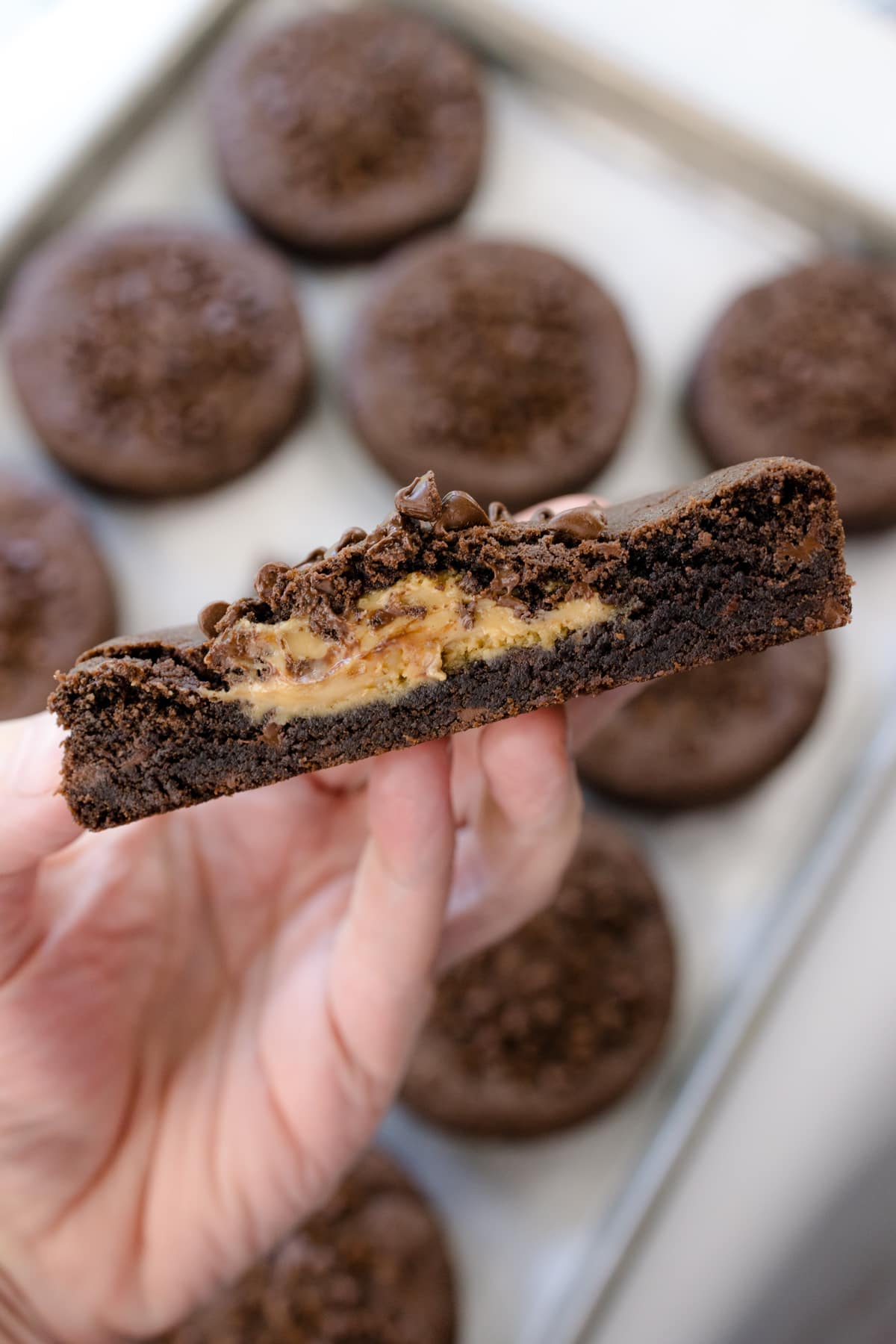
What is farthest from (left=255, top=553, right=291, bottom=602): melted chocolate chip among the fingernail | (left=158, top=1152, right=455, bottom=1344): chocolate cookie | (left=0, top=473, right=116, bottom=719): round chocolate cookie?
(left=158, top=1152, right=455, bottom=1344): chocolate cookie

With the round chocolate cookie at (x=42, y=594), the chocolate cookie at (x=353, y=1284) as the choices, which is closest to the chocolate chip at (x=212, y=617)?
the round chocolate cookie at (x=42, y=594)

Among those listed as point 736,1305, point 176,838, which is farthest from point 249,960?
point 736,1305

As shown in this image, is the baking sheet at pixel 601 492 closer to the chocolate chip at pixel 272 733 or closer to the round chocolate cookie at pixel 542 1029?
the round chocolate cookie at pixel 542 1029

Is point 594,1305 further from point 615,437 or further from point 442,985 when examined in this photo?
point 615,437

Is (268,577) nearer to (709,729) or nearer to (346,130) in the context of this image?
(709,729)

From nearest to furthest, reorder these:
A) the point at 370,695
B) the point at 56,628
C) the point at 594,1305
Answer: the point at 370,695 < the point at 594,1305 < the point at 56,628

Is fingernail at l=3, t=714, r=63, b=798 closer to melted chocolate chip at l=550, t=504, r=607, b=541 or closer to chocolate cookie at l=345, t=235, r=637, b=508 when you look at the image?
melted chocolate chip at l=550, t=504, r=607, b=541

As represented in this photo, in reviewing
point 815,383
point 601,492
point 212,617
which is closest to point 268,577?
point 212,617
